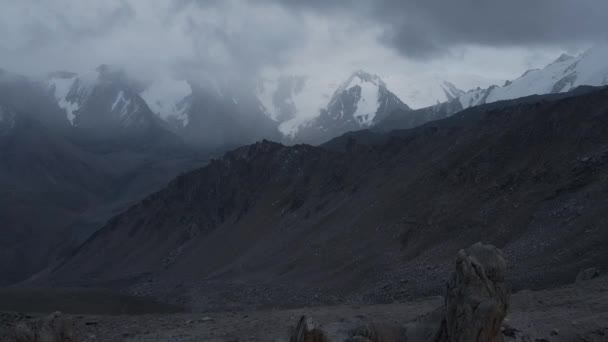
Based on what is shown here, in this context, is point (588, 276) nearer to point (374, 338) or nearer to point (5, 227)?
point (374, 338)

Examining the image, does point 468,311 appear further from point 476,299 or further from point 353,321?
point 353,321

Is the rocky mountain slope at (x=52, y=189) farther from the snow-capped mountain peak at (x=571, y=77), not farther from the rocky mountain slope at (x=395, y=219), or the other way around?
the snow-capped mountain peak at (x=571, y=77)

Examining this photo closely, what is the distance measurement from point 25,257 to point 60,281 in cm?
3339

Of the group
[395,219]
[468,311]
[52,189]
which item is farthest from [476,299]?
[52,189]

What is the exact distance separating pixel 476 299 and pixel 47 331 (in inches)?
394

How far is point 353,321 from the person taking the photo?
2159 centimetres

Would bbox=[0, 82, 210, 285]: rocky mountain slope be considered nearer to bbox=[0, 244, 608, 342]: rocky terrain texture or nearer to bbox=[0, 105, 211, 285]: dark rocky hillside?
bbox=[0, 105, 211, 285]: dark rocky hillside

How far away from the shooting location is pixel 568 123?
4775cm

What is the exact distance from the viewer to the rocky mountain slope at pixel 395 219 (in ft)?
121

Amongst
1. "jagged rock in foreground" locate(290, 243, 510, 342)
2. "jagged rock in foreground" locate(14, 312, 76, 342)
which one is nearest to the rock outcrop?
"jagged rock in foreground" locate(290, 243, 510, 342)

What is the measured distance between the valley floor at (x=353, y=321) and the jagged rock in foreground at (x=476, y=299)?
215 centimetres

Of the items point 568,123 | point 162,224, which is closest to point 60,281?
point 162,224

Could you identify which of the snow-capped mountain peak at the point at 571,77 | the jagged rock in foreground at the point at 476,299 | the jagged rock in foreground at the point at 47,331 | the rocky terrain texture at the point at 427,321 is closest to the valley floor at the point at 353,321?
the rocky terrain texture at the point at 427,321

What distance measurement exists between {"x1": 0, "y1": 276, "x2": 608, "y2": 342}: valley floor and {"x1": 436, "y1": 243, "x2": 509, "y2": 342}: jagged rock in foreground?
2.15 meters
